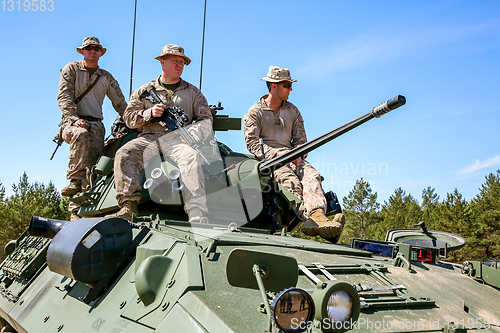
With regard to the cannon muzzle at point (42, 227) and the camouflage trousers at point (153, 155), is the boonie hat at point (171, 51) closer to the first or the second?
the camouflage trousers at point (153, 155)

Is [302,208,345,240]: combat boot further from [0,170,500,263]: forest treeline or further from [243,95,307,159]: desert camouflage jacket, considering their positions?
[0,170,500,263]: forest treeline

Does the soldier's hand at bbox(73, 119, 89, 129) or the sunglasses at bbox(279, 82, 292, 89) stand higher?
the sunglasses at bbox(279, 82, 292, 89)

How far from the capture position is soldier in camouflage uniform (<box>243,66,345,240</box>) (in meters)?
7.43

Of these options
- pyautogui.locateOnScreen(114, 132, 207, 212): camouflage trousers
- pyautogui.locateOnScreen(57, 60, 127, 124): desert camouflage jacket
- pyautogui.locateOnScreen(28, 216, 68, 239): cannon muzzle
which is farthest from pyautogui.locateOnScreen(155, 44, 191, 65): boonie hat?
pyautogui.locateOnScreen(28, 216, 68, 239): cannon muzzle

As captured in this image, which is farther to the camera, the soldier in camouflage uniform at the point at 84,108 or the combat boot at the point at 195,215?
the soldier in camouflage uniform at the point at 84,108

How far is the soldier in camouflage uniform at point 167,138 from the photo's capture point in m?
6.27

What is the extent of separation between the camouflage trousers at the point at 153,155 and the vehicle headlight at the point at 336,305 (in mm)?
3273

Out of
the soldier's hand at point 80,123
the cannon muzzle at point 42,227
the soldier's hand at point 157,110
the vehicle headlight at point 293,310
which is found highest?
the soldier's hand at point 80,123

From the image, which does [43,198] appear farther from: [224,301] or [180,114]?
[224,301]

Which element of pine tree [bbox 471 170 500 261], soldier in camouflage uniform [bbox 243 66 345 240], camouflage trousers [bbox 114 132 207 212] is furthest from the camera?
pine tree [bbox 471 170 500 261]

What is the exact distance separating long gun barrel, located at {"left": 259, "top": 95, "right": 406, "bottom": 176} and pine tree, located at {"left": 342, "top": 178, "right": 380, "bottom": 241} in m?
29.9

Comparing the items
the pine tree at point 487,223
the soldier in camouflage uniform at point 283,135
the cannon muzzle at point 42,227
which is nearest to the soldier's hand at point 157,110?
the soldier in camouflage uniform at point 283,135

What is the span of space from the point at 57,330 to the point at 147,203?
225 cm

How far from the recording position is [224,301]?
3.49 m
